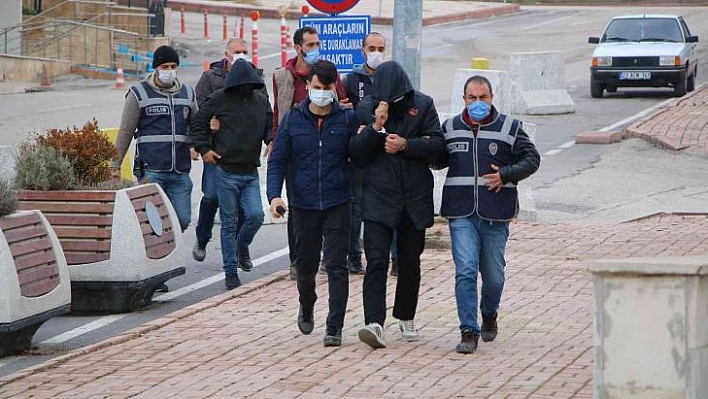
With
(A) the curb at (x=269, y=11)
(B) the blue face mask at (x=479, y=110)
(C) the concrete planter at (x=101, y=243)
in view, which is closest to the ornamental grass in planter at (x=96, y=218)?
(C) the concrete planter at (x=101, y=243)

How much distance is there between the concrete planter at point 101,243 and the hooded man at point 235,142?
0.93 m

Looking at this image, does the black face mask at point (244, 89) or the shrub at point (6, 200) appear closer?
the shrub at point (6, 200)

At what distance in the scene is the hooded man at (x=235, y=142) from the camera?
440 inches

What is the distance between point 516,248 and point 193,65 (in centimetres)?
2473

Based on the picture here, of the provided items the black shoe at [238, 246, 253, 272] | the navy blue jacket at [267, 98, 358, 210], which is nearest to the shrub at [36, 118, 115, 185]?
the black shoe at [238, 246, 253, 272]

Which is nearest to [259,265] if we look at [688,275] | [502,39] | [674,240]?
[674,240]

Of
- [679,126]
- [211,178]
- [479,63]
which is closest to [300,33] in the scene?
[211,178]

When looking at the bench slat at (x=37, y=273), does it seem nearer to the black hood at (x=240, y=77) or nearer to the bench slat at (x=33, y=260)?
the bench slat at (x=33, y=260)

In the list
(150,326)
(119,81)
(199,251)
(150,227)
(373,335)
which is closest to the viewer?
(373,335)

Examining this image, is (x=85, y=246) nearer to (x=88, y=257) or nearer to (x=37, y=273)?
(x=88, y=257)

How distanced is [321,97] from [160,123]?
2923 millimetres

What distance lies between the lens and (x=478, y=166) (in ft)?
28.2

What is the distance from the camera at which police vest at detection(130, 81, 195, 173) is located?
11453 millimetres

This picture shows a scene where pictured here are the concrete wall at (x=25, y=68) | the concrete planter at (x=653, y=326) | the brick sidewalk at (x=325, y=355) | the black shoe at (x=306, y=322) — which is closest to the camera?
the concrete planter at (x=653, y=326)
